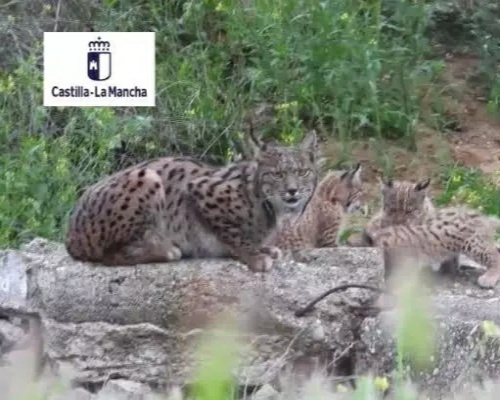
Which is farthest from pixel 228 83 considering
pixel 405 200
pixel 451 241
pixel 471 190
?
pixel 451 241

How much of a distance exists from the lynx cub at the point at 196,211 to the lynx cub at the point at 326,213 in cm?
52

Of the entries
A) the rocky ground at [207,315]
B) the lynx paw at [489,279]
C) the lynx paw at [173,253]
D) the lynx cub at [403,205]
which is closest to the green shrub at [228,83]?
the lynx cub at [403,205]

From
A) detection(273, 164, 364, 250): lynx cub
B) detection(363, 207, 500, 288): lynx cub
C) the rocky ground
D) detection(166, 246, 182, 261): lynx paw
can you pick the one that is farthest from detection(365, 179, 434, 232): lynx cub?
detection(166, 246, 182, 261): lynx paw

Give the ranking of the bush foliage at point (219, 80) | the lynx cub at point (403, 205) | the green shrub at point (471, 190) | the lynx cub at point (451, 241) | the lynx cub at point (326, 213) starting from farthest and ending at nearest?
the bush foliage at point (219, 80)
the green shrub at point (471, 190)
the lynx cub at point (403, 205)
the lynx cub at point (326, 213)
the lynx cub at point (451, 241)

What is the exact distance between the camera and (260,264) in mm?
6887

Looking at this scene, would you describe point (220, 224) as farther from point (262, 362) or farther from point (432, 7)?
point (432, 7)

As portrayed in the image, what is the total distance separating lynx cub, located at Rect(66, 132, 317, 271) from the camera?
6.89 metres

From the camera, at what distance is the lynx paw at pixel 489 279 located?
23.9 feet

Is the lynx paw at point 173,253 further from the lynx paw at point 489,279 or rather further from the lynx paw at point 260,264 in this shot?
the lynx paw at point 489,279

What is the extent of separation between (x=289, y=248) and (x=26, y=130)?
285 centimetres

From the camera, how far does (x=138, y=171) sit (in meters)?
7.05

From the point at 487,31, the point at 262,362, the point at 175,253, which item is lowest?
the point at 262,362

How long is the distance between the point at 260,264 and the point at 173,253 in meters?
0.38

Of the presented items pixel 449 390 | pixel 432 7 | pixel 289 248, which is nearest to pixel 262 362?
pixel 289 248
